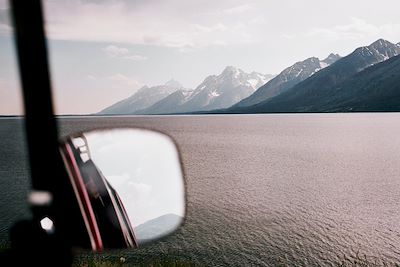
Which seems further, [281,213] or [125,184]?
[281,213]

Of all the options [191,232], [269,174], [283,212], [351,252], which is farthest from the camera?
[269,174]

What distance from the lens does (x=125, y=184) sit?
314 centimetres

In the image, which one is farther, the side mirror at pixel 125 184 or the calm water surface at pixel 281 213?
the calm water surface at pixel 281 213

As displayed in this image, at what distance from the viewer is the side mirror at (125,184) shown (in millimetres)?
2211

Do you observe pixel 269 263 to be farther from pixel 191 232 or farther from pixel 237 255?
pixel 191 232

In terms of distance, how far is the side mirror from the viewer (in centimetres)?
221

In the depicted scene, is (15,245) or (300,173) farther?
(300,173)

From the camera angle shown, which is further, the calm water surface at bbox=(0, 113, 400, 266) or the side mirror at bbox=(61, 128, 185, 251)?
the calm water surface at bbox=(0, 113, 400, 266)

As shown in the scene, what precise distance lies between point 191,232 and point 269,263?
21.2 ft

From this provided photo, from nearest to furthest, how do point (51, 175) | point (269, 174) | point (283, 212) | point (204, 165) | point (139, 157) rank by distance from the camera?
point (51, 175) < point (139, 157) < point (283, 212) < point (269, 174) < point (204, 165)

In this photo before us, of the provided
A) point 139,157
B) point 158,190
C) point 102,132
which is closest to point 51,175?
point 102,132

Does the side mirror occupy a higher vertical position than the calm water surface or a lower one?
higher

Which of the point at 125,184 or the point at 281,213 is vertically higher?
the point at 125,184

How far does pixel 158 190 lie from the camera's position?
3584 mm
